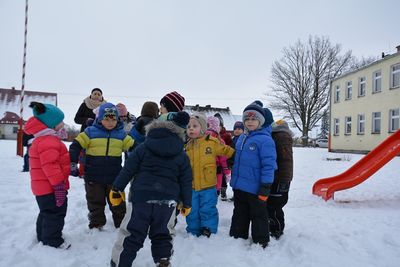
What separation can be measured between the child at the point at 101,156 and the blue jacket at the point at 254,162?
1539 mm

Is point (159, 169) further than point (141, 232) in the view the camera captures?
Yes

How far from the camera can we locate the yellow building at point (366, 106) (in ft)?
65.3

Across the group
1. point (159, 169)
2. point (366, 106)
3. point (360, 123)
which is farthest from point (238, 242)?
point (360, 123)

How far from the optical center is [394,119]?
1992 centimetres

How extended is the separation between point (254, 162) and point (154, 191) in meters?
1.41

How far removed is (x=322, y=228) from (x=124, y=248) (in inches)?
114

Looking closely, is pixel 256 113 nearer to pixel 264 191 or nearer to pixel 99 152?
pixel 264 191

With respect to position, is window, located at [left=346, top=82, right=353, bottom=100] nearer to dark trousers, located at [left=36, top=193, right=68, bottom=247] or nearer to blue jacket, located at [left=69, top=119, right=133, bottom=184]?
blue jacket, located at [left=69, top=119, right=133, bottom=184]

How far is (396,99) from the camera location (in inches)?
774

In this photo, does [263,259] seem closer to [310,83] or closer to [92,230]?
[92,230]

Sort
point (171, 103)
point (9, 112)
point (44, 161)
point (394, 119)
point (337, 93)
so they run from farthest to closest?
point (9, 112) → point (337, 93) → point (394, 119) → point (171, 103) → point (44, 161)

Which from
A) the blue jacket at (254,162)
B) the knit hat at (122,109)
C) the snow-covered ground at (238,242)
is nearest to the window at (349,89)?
the snow-covered ground at (238,242)

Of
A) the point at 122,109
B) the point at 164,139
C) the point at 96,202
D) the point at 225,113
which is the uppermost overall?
the point at 225,113

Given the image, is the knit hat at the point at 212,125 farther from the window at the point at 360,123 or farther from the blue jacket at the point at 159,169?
the window at the point at 360,123
